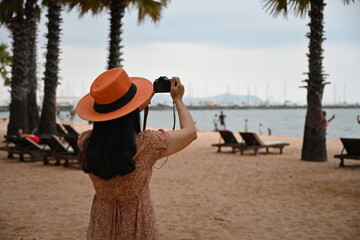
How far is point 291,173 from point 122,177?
9.63 metres

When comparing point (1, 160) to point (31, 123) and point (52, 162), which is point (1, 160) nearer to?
point (52, 162)

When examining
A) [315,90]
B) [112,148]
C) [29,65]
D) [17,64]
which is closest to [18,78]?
[17,64]

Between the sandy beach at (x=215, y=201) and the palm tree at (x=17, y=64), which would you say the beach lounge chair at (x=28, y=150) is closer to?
the sandy beach at (x=215, y=201)

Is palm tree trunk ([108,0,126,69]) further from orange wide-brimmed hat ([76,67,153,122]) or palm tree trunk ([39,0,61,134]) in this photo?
orange wide-brimmed hat ([76,67,153,122])

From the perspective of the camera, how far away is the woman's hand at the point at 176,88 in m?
2.60

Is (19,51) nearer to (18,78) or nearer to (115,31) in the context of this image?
(18,78)

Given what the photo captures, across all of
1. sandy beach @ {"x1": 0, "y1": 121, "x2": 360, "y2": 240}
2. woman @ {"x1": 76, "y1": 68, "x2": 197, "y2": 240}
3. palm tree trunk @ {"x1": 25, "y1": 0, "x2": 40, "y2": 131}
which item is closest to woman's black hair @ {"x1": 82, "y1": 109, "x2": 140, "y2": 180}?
woman @ {"x1": 76, "y1": 68, "x2": 197, "y2": 240}

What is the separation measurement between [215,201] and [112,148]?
595 centimetres

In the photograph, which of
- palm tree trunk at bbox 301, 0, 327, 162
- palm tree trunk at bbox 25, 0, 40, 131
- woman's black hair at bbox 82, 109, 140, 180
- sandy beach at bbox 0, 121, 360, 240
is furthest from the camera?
palm tree trunk at bbox 25, 0, 40, 131

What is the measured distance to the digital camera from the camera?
2643 mm

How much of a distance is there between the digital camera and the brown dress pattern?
25 cm

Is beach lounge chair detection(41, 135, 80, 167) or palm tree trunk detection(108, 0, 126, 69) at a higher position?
palm tree trunk detection(108, 0, 126, 69)

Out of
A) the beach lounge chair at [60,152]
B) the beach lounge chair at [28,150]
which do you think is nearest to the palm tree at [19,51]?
the beach lounge chair at [28,150]

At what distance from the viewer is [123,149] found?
2.35 meters
